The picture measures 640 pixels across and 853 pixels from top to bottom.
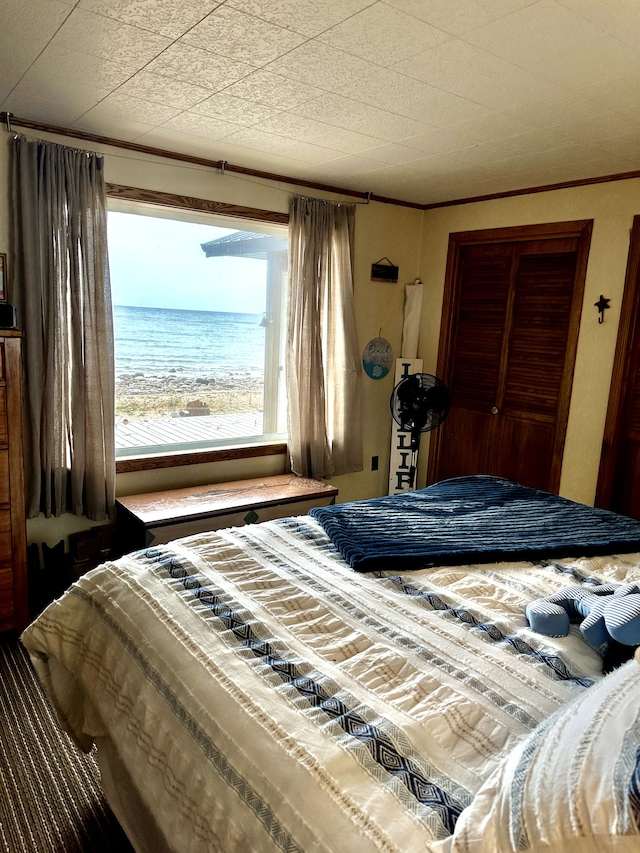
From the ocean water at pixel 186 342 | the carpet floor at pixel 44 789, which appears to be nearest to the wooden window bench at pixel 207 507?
the ocean water at pixel 186 342

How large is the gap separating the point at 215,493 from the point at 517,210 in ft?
8.83

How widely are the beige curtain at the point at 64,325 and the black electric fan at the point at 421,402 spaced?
204 cm

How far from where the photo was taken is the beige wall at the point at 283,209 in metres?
3.15

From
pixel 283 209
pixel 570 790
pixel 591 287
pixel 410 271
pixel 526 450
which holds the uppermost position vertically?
pixel 283 209

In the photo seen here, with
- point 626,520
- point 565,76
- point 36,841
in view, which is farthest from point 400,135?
point 36,841

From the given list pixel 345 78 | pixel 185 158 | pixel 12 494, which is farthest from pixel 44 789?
pixel 185 158

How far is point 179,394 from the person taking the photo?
3.71 metres

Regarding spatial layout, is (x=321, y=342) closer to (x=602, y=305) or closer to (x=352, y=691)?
(x=602, y=305)

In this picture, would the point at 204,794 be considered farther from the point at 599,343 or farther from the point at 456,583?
the point at 599,343

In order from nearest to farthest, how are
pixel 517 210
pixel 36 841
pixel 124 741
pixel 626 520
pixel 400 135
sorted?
pixel 124 741
pixel 36 841
pixel 626 520
pixel 400 135
pixel 517 210

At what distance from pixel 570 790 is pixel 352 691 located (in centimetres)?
54

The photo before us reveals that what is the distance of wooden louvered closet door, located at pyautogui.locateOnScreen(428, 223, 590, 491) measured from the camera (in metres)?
3.70

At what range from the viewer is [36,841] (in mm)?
1758

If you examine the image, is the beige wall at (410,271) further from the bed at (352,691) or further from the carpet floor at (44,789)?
the bed at (352,691)
